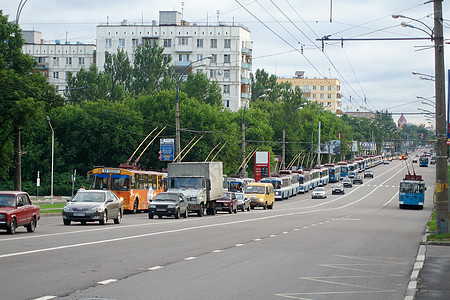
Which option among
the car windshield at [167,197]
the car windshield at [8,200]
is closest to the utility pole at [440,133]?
the car windshield at [8,200]

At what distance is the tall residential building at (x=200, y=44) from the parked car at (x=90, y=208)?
87.5m

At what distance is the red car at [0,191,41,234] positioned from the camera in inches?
883

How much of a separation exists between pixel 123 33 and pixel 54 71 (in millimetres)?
15741

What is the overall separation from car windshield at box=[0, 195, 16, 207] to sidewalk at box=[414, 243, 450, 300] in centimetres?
1290

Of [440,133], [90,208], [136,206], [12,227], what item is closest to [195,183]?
[136,206]

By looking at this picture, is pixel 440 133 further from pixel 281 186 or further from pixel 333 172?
pixel 333 172

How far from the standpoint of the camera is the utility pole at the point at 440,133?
25.3 metres

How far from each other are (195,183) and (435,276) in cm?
2899

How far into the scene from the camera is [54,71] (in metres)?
127

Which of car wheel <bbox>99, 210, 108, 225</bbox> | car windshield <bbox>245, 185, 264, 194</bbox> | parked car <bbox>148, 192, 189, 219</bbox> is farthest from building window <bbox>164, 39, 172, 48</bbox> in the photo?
car wheel <bbox>99, 210, 108, 225</bbox>

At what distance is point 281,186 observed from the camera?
8225 centimetres

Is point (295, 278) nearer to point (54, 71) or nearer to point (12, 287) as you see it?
point (12, 287)

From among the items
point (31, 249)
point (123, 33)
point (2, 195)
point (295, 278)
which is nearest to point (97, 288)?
point (295, 278)

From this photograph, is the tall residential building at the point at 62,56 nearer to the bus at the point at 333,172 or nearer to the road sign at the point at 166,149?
the bus at the point at 333,172
